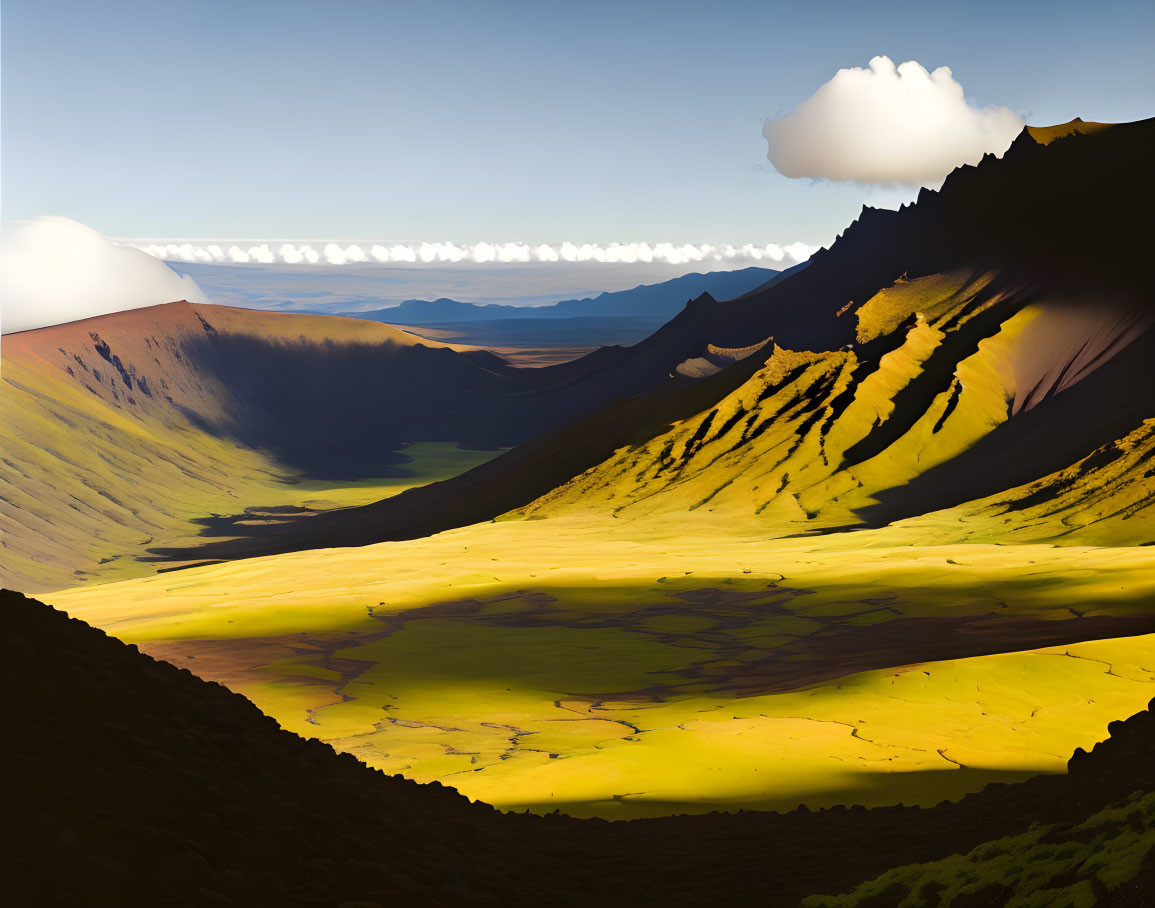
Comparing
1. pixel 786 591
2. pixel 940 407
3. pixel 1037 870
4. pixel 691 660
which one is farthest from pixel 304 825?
pixel 940 407

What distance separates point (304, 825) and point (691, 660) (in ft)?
155

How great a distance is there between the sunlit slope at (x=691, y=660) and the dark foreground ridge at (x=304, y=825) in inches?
194

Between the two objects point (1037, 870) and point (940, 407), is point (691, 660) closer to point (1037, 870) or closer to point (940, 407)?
point (1037, 870)

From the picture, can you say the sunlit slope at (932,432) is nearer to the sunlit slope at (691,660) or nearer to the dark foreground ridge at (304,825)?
the sunlit slope at (691,660)

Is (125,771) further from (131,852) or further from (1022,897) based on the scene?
(1022,897)

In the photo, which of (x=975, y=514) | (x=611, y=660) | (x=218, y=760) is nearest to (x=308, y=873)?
(x=218, y=760)

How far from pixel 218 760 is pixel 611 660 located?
1853 inches

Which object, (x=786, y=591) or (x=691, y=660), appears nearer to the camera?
(x=691, y=660)

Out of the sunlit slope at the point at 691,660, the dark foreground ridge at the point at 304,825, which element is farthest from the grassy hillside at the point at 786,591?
the dark foreground ridge at the point at 304,825

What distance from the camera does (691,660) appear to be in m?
68.6

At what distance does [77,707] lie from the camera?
22562 mm

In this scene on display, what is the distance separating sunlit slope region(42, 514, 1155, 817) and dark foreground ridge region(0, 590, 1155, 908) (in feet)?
16.2

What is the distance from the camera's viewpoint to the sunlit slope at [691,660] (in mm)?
39812

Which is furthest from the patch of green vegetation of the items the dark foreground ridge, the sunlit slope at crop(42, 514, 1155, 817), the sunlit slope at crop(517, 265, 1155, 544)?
the sunlit slope at crop(517, 265, 1155, 544)
